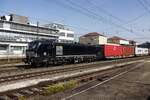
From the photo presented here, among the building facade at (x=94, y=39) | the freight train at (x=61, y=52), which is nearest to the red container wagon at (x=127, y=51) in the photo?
the freight train at (x=61, y=52)

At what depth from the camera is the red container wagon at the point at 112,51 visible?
1862 inches

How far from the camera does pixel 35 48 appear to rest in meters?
26.7

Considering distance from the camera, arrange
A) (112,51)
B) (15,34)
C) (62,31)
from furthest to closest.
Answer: (62,31)
(15,34)
(112,51)

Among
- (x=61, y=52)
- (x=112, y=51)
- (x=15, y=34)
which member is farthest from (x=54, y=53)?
(x=15, y=34)

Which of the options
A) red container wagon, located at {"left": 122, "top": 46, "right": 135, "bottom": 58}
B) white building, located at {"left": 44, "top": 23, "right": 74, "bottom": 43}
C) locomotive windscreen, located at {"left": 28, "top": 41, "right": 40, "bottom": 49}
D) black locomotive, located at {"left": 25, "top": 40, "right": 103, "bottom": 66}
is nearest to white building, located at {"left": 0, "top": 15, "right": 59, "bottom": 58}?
white building, located at {"left": 44, "top": 23, "right": 74, "bottom": 43}

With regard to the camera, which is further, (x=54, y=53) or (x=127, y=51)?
(x=127, y=51)

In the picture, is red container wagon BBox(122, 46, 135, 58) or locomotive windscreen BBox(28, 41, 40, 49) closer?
locomotive windscreen BBox(28, 41, 40, 49)

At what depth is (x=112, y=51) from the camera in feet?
169

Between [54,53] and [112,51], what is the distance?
25.2 meters

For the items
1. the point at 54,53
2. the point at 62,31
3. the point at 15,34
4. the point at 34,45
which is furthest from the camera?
the point at 62,31

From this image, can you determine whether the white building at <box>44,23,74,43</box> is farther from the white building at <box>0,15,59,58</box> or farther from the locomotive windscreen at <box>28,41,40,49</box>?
the locomotive windscreen at <box>28,41,40,49</box>

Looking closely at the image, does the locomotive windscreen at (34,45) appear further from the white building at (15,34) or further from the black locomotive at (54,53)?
the white building at (15,34)

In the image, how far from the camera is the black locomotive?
1046 inches

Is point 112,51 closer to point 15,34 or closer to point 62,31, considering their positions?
point 15,34
